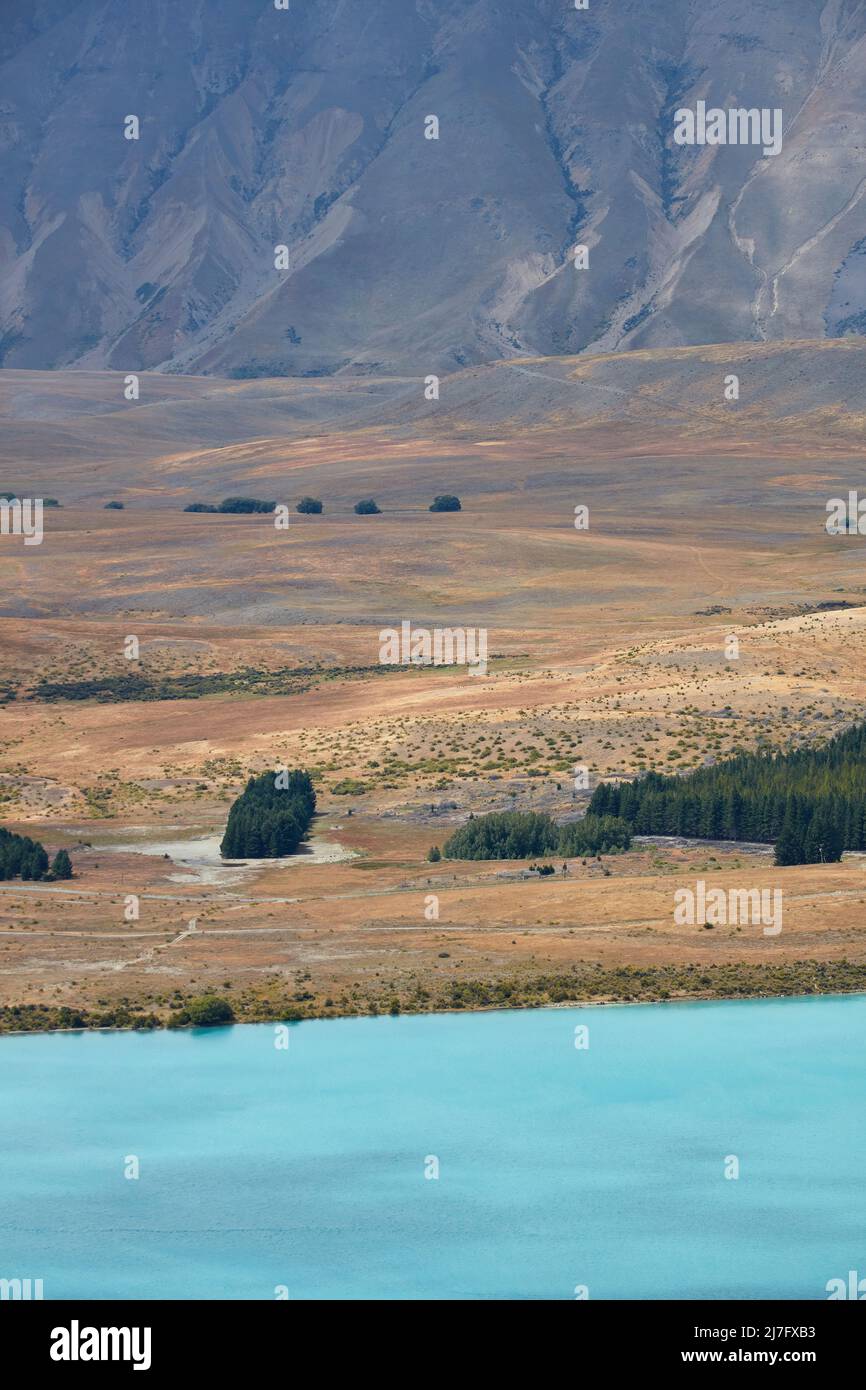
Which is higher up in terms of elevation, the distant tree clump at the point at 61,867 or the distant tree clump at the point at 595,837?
the distant tree clump at the point at 595,837

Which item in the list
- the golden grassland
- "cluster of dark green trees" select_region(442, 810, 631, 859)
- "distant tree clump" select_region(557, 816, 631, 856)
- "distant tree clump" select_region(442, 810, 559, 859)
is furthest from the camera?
"distant tree clump" select_region(442, 810, 559, 859)

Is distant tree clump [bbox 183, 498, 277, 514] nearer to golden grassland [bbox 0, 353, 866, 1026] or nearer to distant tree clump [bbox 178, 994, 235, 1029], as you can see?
golden grassland [bbox 0, 353, 866, 1026]

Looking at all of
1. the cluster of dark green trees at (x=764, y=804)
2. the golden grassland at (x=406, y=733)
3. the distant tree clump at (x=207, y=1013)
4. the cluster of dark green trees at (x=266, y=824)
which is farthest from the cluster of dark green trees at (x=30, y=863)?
the cluster of dark green trees at (x=764, y=804)

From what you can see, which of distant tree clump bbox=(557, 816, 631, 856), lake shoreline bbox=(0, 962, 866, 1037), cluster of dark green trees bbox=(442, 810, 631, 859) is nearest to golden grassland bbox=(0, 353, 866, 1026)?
lake shoreline bbox=(0, 962, 866, 1037)

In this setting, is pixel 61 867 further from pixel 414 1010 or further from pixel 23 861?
pixel 414 1010

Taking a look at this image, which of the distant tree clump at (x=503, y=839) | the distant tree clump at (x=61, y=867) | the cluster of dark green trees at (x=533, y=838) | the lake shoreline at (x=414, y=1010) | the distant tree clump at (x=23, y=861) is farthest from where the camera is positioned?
the distant tree clump at (x=503, y=839)

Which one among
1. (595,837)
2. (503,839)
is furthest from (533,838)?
(595,837)

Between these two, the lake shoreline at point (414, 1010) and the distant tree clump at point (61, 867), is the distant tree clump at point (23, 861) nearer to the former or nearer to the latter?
the distant tree clump at point (61, 867)
